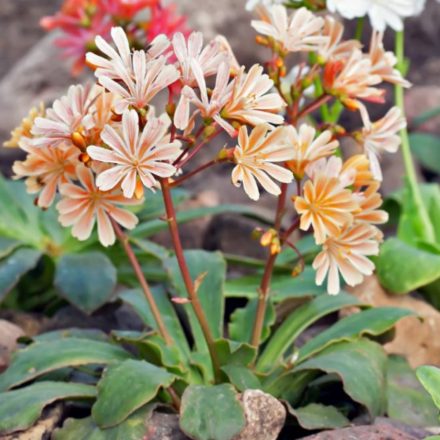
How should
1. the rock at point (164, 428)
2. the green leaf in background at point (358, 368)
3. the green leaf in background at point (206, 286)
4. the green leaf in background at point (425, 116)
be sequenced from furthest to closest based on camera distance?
the green leaf in background at point (425, 116) < the green leaf in background at point (206, 286) < the green leaf in background at point (358, 368) < the rock at point (164, 428)

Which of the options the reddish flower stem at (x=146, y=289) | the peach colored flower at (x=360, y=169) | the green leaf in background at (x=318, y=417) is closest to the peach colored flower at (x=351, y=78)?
the peach colored flower at (x=360, y=169)

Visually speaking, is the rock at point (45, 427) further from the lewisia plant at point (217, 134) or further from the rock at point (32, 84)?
the rock at point (32, 84)

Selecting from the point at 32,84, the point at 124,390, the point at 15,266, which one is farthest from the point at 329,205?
the point at 32,84

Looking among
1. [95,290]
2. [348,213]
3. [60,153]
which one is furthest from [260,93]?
[95,290]

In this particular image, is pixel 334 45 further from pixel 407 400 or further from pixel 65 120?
pixel 407 400

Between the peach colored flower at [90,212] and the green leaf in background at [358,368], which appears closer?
the peach colored flower at [90,212]

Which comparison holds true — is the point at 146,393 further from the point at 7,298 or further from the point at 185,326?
the point at 7,298
